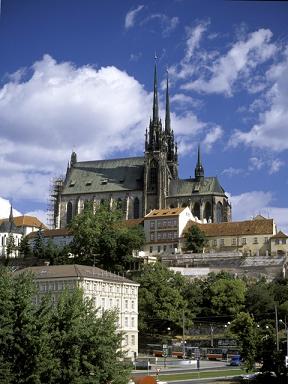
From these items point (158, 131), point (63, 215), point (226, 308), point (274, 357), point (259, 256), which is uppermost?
point (158, 131)

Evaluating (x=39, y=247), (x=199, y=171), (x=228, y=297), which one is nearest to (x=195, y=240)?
(x=39, y=247)

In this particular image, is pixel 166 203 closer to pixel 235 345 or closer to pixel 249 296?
pixel 249 296

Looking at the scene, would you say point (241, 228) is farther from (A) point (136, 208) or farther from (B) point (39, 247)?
(B) point (39, 247)

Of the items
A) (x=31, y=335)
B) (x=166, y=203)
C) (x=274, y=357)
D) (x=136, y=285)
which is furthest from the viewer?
(x=166, y=203)

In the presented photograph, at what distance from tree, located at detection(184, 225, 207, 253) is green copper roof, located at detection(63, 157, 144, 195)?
67.3 feet

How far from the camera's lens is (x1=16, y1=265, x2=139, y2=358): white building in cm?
5438

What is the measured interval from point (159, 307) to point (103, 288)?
6.58m

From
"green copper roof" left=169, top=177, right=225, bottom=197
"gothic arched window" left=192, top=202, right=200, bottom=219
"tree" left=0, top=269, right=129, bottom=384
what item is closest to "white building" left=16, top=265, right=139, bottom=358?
"tree" left=0, top=269, right=129, bottom=384

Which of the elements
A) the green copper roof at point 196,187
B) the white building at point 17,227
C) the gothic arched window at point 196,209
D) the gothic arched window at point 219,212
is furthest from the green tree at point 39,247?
the gothic arched window at point 219,212

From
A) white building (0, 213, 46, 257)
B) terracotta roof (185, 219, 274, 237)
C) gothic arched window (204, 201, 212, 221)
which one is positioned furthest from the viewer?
white building (0, 213, 46, 257)

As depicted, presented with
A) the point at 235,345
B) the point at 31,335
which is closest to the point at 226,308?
the point at 235,345

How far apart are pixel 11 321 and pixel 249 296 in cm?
4282

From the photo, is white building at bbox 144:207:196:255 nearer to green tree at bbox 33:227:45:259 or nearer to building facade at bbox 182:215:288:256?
building facade at bbox 182:215:288:256

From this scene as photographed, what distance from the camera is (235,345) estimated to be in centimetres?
5725
